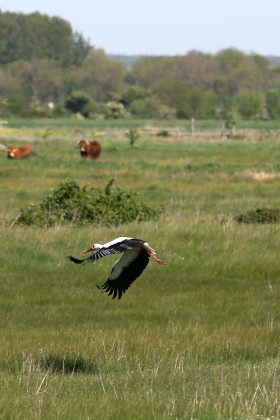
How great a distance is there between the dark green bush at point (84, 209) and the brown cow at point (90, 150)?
26636mm

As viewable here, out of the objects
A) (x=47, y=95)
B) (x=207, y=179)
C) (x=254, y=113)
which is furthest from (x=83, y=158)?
(x=47, y=95)

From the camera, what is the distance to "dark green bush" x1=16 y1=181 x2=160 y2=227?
72.0ft

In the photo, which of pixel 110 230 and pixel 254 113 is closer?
pixel 110 230

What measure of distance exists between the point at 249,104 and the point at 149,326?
397ft

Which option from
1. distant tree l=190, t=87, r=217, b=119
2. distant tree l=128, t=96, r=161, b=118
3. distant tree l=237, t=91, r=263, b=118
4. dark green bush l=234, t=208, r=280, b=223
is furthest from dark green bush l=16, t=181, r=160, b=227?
distant tree l=190, t=87, r=217, b=119

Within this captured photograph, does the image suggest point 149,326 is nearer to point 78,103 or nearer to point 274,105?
point 274,105

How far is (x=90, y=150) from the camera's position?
49.8 metres

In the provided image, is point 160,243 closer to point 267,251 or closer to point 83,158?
point 267,251

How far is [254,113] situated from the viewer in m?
134

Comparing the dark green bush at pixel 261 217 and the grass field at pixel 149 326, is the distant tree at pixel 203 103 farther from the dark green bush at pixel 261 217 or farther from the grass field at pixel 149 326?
the dark green bush at pixel 261 217

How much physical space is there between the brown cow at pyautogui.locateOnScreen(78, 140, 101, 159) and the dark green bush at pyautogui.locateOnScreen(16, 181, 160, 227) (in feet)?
87.4

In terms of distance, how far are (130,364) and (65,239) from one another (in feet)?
28.7

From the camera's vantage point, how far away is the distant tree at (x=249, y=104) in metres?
132

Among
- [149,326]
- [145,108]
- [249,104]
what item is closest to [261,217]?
[149,326]
